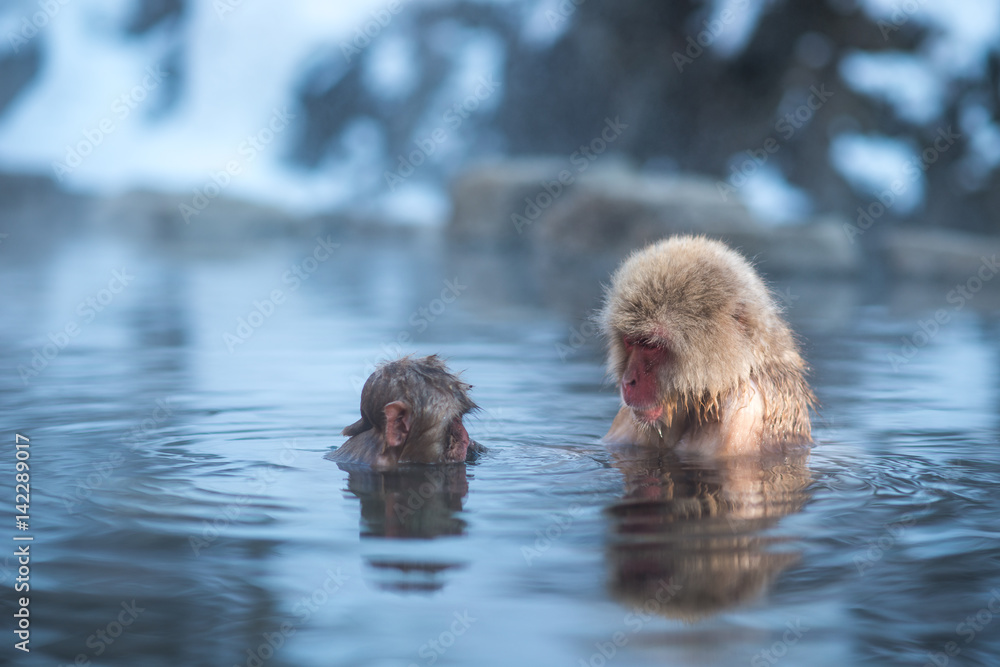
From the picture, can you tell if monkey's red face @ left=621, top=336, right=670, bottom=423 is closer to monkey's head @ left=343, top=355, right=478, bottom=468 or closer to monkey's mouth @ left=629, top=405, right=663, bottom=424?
monkey's mouth @ left=629, top=405, right=663, bottom=424

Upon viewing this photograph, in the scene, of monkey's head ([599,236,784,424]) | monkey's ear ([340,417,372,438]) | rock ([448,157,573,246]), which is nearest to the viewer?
monkey's head ([599,236,784,424])

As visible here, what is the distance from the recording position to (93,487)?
132 inches

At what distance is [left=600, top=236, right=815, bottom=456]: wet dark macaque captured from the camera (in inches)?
142

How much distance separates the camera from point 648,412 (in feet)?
12.1

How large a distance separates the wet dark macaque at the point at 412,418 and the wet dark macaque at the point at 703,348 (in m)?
0.57

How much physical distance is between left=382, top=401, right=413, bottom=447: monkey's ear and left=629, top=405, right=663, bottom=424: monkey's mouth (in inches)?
29.2

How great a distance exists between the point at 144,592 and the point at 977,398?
4.15 m

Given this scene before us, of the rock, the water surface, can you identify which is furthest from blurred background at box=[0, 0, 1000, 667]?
the rock

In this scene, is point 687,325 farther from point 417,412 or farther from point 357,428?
point 357,428

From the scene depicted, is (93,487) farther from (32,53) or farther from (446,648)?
(32,53)

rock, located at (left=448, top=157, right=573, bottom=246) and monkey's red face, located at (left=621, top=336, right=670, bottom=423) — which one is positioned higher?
rock, located at (left=448, top=157, right=573, bottom=246)

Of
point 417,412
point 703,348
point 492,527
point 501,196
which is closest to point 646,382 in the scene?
point 703,348

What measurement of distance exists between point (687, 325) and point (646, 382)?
0.78 ft

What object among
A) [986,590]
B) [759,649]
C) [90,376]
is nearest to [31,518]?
[759,649]
